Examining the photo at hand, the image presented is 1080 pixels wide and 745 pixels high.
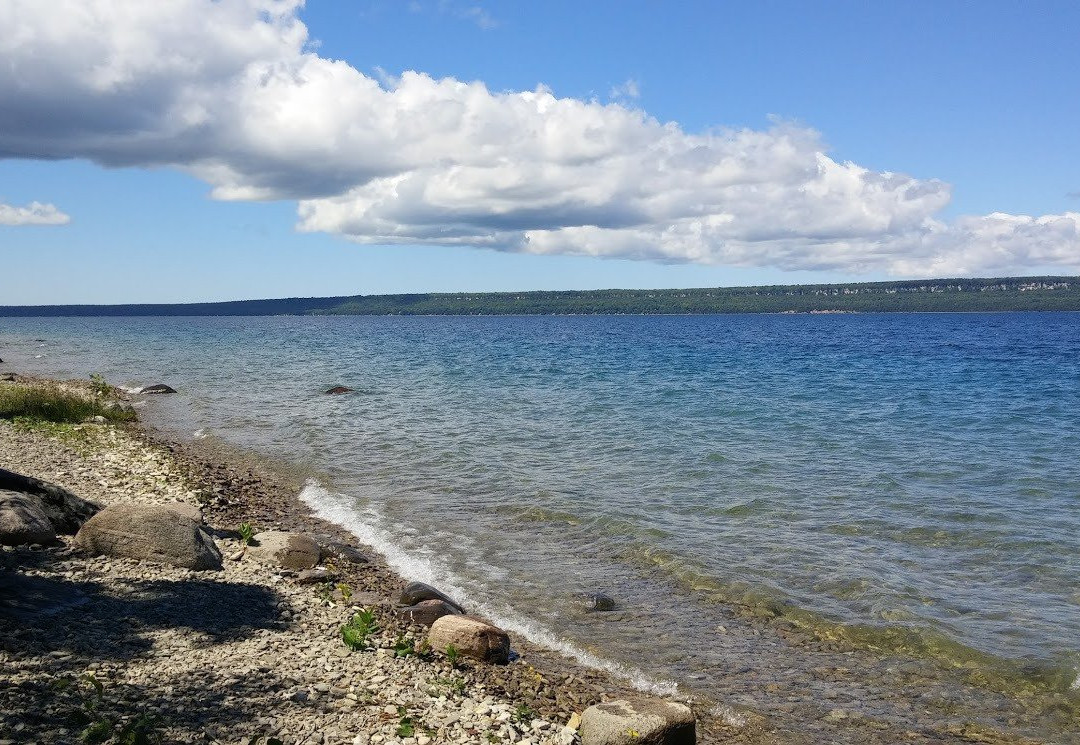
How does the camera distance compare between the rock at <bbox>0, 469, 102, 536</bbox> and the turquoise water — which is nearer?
the rock at <bbox>0, 469, 102, 536</bbox>

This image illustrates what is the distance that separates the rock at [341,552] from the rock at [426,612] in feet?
9.63

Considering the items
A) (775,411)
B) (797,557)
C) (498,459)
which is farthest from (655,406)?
(797,557)

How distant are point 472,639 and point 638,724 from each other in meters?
2.74

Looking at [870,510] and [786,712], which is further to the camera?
[870,510]

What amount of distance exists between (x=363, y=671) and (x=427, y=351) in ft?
253

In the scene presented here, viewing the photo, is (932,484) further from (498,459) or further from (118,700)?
(118,700)

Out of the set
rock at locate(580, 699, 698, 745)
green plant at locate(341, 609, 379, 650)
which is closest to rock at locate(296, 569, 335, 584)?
green plant at locate(341, 609, 379, 650)

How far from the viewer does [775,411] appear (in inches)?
1309

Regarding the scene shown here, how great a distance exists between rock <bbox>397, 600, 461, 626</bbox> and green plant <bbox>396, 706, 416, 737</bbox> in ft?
10.2

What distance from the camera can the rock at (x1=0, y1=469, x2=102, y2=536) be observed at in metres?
11.8

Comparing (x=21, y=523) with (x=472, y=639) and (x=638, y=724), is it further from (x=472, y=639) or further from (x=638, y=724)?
(x=638, y=724)

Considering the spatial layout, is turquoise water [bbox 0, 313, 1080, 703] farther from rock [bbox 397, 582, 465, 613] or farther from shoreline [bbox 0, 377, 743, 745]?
shoreline [bbox 0, 377, 743, 745]

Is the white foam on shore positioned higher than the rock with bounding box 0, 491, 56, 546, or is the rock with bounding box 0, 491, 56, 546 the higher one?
the rock with bounding box 0, 491, 56, 546

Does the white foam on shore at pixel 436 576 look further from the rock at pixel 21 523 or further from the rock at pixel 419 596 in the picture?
the rock at pixel 21 523
